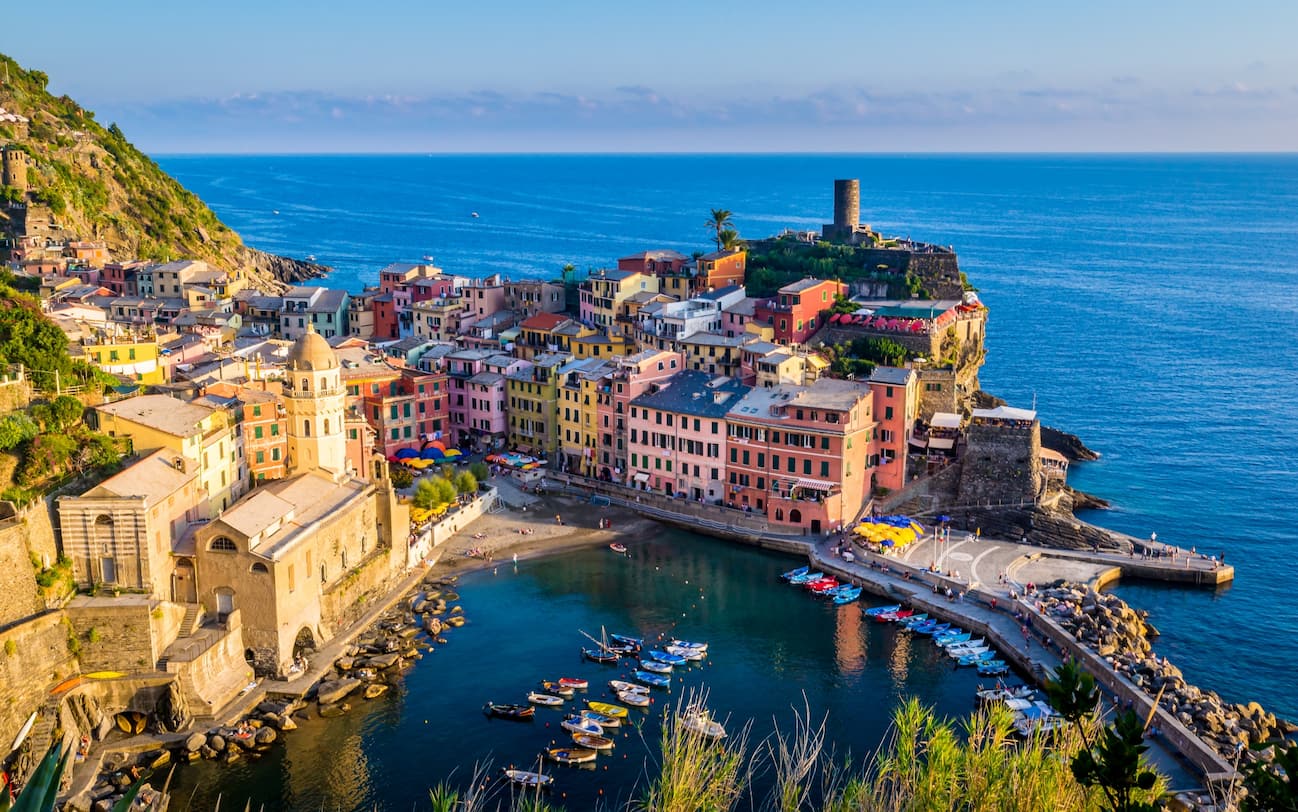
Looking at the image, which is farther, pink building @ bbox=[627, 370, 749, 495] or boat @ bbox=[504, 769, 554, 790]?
pink building @ bbox=[627, 370, 749, 495]

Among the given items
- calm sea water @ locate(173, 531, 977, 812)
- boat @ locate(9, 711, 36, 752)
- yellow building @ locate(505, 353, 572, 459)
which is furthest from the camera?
yellow building @ locate(505, 353, 572, 459)

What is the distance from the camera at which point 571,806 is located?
39000 millimetres

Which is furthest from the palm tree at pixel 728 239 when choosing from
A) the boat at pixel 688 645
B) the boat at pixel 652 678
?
the boat at pixel 652 678

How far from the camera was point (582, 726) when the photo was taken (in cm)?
4328

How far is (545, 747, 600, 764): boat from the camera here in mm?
41453

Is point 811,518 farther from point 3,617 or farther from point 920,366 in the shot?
point 3,617

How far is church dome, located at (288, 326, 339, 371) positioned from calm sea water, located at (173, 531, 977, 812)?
13074mm

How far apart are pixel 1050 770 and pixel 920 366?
4999cm

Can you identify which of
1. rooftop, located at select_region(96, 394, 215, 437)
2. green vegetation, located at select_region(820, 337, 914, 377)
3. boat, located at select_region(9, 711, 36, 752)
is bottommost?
boat, located at select_region(9, 711, 36, 752)

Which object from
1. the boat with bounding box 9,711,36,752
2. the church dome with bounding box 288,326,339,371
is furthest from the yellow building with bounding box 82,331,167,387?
Answer: the boat with bounding box 9,711,36,752

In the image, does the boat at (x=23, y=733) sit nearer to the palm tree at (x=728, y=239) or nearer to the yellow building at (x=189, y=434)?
the yellow building at (x=189, y=434)

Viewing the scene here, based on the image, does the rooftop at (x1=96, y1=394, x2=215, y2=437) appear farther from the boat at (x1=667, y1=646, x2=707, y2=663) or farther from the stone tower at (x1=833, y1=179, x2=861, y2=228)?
the stone tower at (x1=833, y1=179, x2=861, y2=228)

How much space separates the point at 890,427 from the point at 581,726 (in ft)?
102

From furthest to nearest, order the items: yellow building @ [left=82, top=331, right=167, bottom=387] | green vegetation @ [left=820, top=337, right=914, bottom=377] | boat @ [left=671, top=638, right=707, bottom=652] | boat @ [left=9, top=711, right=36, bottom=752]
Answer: green vegetation @ [left=820, top=337, right=914, bottom=377], yellow building @ [left=82, top=331, right=167, bottom=387], boat @ [left=671, top=638, right=707, bottom=652], boat @ [left=9, top=711, right=36, bottom=752]
